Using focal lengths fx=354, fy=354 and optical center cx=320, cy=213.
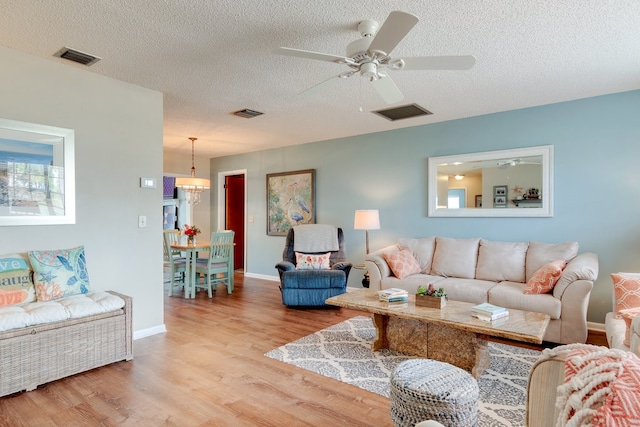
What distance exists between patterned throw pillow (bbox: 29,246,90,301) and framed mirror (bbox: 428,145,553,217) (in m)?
3.99

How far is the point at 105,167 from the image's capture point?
324 centimetres

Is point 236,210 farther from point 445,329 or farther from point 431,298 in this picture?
point 445,329

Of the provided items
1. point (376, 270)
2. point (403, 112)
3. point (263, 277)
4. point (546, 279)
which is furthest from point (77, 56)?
point (263, 277)

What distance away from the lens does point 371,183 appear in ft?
17.7

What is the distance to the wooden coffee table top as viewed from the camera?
2.27 meters

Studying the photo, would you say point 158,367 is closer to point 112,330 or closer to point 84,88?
point 112,330

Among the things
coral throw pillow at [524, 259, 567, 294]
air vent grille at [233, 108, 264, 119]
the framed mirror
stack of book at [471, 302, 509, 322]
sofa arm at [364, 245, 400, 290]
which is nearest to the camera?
stack of book at [471, 302, 509, 322]

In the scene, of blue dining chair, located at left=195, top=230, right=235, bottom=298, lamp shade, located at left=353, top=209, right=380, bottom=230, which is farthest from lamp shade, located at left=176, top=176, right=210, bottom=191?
lamp shade, located at left=353, top=209, right=380, bottom=230

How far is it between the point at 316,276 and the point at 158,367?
215 centimetres

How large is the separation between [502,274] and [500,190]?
3.43ft

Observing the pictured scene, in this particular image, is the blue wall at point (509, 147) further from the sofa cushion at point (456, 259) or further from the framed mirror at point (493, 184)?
the sofa cushion at point (456, 259)

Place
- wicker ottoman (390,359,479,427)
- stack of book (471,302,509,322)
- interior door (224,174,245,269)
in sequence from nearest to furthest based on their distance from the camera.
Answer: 1. wicker ottoman (390,359,479,427)
2. stack of book (471,302,509,322)
3. interior door (224,174,245,269)

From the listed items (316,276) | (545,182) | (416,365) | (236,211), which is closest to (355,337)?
(316,276)

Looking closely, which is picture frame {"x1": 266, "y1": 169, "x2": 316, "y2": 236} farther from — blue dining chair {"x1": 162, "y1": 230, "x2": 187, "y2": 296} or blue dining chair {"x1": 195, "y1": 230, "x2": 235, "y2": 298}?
blue dining chair {"x1": 162, "y1": 230, "x2": 187, "y2": 296}
